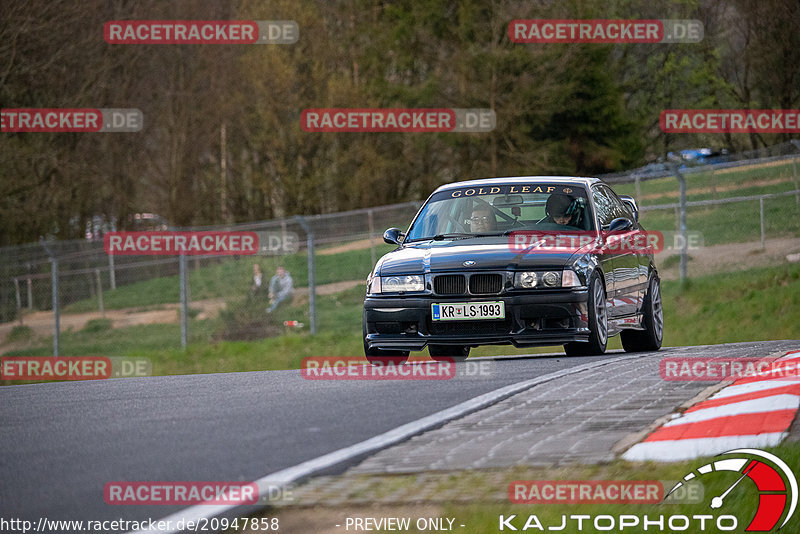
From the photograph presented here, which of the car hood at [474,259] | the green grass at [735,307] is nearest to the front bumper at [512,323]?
the car hood at [474,259]

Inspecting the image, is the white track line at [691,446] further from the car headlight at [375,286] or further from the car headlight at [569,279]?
the car headlight at [375,286]

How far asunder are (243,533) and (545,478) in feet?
4.53

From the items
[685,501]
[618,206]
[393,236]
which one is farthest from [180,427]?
[618,206]

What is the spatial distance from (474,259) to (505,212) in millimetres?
1303

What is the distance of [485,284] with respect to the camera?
11.0 m

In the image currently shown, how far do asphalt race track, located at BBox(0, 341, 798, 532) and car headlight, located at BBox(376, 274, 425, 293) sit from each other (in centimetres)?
108

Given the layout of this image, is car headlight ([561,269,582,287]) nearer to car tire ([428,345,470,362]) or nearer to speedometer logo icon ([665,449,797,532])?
car tire ([428,345,470,362])

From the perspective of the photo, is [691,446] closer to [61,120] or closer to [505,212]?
[505,212]

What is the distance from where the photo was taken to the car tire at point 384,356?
11.4 meters

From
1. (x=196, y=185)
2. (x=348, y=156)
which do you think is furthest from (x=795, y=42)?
(x=196, y=185)

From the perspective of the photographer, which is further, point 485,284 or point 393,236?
point 393,236

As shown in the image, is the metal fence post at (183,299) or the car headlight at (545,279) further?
the metal fence post at (183,299)

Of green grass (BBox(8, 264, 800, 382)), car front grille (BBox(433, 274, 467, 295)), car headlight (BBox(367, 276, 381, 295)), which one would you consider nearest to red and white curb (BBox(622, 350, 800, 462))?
car front grille (BBox(433, 274, 467, 295))

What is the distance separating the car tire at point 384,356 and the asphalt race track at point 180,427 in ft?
2.97
